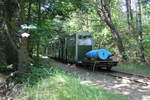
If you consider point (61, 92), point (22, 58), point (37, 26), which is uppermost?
point (37, 26)

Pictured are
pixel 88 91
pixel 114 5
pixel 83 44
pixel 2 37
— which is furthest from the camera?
pixel 114 5

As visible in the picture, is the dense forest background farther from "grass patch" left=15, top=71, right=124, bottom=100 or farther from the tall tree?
"grass patch" left=15, top=71, right=124, bottom=100

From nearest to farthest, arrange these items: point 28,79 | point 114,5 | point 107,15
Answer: point 28,79
point 107,15
point 114,5

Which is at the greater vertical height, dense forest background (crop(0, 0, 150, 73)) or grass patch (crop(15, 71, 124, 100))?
dense forest background (crop(0, 0, 150, 73))

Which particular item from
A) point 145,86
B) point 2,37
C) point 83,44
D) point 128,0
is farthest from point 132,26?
point 2,37

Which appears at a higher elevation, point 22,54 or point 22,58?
point 22,54

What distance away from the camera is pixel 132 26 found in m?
18.7

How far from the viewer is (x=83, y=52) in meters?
15.2

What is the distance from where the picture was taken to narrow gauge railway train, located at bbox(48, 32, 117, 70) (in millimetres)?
12641

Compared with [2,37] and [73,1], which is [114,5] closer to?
[73,1]

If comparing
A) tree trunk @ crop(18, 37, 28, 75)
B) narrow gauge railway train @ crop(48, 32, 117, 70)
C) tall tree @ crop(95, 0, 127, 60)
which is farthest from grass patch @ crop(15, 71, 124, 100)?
tall tree @ crop(95, 0, 127, 60)

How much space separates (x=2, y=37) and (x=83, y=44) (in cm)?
810

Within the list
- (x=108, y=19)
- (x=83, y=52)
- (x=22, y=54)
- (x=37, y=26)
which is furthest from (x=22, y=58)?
(x=108, y=19)

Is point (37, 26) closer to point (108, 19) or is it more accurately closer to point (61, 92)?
point (61, 92)
